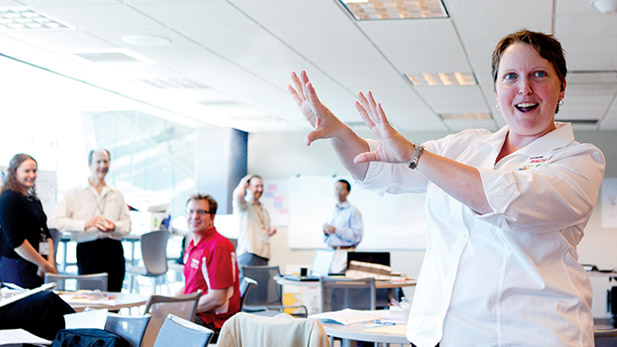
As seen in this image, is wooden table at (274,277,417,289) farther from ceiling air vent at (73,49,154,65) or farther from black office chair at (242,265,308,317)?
ceiling air vent at (73,49,154,65)

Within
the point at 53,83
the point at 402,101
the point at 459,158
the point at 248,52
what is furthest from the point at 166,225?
the point at 459,158

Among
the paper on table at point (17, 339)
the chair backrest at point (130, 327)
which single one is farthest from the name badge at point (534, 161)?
the paper on table at point (17, 339)

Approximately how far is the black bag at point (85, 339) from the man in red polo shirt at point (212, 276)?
1.63 metres

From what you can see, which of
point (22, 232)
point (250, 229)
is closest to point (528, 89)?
point (22, 232)

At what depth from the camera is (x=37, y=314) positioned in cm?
332

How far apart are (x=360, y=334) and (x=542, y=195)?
175 cm

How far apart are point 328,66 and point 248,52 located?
862 millimetres

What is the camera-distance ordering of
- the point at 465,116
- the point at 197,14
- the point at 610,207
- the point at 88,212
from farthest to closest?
the point at 610,207 < the point at 465,116 < the point at 88,212 < the point at 197,14

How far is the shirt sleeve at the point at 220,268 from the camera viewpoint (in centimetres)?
441

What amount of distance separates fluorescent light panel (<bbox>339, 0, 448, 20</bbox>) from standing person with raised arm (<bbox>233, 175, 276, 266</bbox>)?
3.70 m

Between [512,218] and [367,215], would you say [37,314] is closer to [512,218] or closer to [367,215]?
[512,218]

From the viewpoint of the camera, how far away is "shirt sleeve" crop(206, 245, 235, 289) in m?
4.41

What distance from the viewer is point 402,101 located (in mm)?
8672

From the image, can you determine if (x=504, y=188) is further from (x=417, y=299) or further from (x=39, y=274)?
(x=39, y=274)
